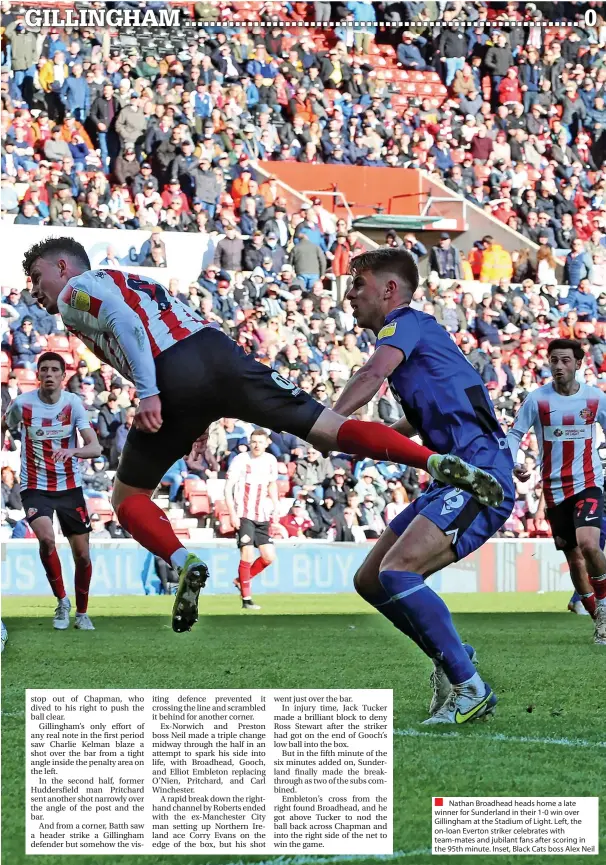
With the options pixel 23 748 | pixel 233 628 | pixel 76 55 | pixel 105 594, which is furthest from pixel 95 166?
pixel 23 748

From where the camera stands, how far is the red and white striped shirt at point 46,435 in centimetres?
1169

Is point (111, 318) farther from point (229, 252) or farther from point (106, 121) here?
point (106, 121)

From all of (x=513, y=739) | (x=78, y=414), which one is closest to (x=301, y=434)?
(x=513, y=739)

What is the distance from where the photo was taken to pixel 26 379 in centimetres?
1747

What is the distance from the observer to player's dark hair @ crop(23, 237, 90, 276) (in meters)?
6.34

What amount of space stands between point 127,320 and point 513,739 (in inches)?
94.9

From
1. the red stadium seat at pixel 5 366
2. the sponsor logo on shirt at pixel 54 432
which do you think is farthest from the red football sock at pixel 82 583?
the red stadium seat at pixel 5 366

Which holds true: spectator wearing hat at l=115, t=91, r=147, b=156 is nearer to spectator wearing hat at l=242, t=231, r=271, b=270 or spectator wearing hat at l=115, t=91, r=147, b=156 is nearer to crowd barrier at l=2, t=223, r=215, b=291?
crowd barrier at l=2, t=223, r=215, b=291

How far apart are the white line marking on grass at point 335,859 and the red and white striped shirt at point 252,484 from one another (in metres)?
10.6

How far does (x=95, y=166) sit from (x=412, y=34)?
33.5ft

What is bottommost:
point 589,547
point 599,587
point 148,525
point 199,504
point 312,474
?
point 199,504

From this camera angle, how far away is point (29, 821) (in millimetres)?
4492

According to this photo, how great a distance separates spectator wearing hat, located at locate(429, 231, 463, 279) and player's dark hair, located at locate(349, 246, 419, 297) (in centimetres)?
1767

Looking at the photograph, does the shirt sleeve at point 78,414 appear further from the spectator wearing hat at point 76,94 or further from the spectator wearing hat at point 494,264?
the spectator wearing hat at point 494,264
